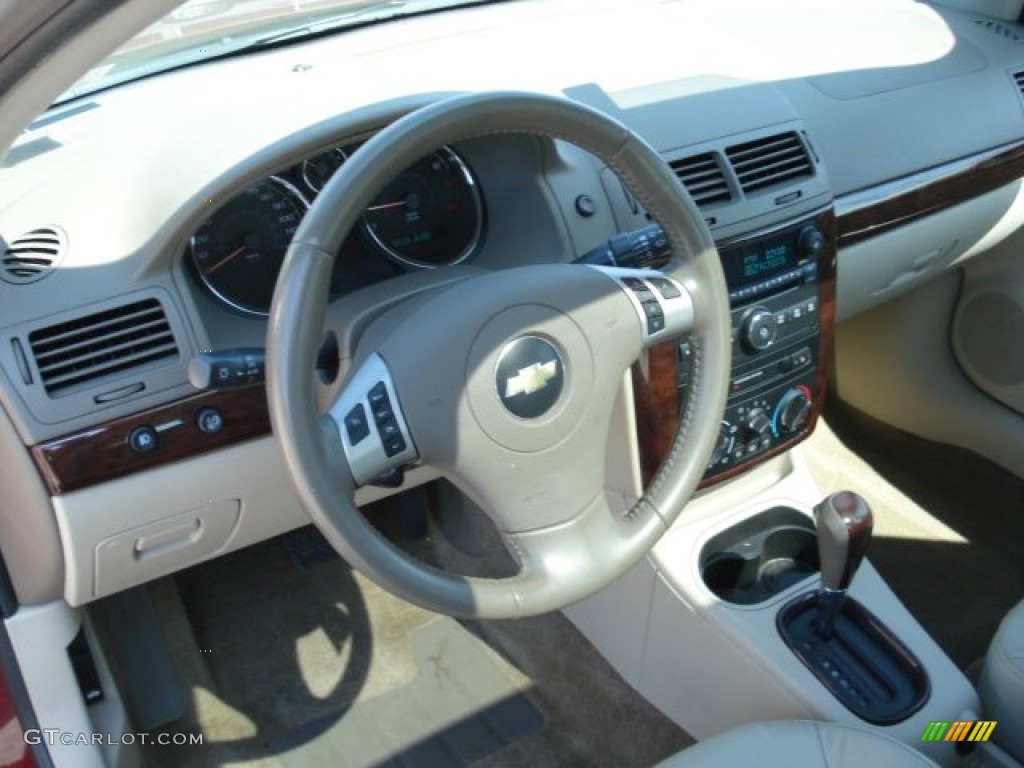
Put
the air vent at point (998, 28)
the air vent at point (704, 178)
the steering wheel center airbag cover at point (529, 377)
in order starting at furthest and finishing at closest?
1. the air vent at point (998, 28)
2. the air vent at point (704, 178)
3. the steering wheel center airbag cover at point (529, 377)

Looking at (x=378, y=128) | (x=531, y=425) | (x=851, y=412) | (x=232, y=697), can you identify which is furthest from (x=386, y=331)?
(x=851, y=412)

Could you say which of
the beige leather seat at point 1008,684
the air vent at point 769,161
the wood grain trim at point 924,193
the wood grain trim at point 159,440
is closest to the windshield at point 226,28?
the wood grain trim at point 159,440

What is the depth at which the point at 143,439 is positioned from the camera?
1455 millimetres


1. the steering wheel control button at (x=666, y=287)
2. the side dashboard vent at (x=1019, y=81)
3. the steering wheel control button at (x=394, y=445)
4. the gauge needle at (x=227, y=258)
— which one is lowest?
the side dashboard vent at (x=1019, y=81)

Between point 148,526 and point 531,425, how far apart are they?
2.23ft

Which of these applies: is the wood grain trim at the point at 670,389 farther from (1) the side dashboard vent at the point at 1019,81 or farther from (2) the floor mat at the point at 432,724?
(1) the side dashboard vent at the point at 1019,81

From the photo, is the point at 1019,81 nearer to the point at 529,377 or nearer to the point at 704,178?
the point at 704,178

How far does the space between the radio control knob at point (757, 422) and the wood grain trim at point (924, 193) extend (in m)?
0.45

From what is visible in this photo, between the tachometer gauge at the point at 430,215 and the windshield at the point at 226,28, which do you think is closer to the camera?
the tachometer gauge at the point at 430,215

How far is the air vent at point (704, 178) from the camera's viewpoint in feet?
5.81

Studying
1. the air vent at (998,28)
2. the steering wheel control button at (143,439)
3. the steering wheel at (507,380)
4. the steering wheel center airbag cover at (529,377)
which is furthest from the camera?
the air vent at (998,28)

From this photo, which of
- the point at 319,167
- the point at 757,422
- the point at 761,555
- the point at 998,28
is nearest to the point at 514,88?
the point at 319,167

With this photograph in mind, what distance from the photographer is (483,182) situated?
66.6 inches

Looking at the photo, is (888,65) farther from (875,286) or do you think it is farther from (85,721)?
(85,721)
